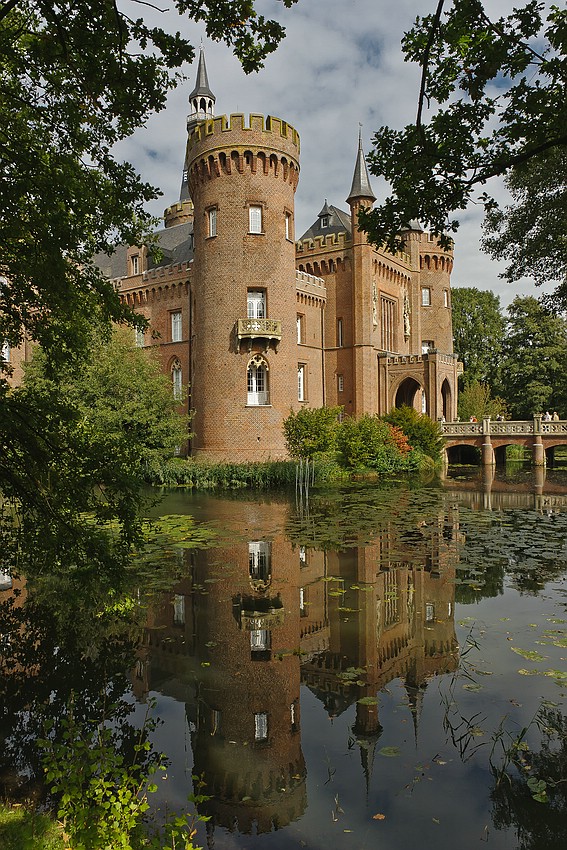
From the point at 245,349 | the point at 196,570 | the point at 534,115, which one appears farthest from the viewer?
the point at 245,349

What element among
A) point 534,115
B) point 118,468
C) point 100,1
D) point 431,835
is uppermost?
point 100,1

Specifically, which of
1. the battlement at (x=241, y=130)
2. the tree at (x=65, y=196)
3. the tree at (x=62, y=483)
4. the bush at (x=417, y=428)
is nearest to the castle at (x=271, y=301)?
the battlement at (x=241, y=130)

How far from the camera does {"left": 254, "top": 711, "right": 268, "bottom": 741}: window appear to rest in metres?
4.95

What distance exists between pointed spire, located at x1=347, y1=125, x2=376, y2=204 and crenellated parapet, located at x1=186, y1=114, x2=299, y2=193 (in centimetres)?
611

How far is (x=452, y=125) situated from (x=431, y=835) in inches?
196

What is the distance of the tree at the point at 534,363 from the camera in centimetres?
4581

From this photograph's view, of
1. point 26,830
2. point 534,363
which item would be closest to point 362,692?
point 26,830

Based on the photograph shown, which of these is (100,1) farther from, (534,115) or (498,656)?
(498,656)

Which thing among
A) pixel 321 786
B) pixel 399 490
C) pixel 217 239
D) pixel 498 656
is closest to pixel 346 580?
pixel 498 656

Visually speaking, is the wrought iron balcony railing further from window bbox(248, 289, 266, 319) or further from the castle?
window bbox(248, 289, 266, 319)

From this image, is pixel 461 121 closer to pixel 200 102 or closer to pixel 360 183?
pixel 360 183

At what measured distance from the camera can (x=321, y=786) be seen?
14.0ft

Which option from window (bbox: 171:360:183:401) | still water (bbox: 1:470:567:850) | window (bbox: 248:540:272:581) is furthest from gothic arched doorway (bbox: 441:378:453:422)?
window (bbox: 248:540:272:581)

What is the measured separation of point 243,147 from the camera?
2591cm
